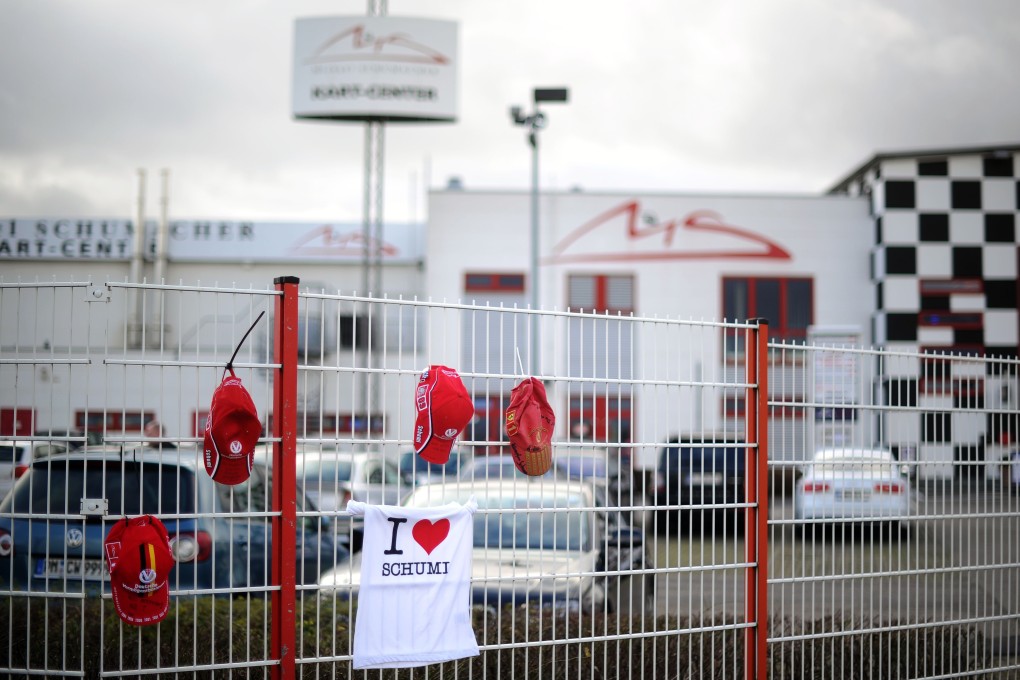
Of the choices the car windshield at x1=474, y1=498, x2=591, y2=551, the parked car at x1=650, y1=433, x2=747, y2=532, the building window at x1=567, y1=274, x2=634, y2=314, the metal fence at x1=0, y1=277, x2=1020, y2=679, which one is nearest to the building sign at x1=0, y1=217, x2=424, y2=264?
the building window at x1=567, y1=274, x2=634, y2=314

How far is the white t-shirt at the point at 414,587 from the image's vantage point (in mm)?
3998

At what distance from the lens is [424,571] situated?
4090 mm

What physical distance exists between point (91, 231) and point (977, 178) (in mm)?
24346

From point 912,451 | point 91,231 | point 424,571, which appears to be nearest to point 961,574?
point 912,451

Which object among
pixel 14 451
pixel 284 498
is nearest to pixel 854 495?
pixel 284 498

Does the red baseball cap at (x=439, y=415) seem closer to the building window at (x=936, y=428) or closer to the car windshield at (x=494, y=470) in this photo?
the car windshield at (x=494, y=470)

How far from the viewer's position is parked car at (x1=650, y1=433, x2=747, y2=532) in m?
4.53

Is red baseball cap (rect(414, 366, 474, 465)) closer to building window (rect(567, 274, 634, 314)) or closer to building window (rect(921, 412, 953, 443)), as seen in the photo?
building window (rect(921, 412, 953, 443))

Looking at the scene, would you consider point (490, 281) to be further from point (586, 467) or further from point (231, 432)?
point (231, 432)

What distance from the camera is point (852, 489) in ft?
16.4

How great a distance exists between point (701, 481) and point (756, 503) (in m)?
0.32

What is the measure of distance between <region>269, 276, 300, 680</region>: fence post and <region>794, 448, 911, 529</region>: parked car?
8.03ft

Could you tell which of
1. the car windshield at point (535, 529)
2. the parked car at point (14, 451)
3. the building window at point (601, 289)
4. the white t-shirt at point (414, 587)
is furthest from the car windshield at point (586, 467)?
the building window at point (601, 289)

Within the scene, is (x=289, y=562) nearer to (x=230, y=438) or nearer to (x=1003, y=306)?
(x=230, y=438)
